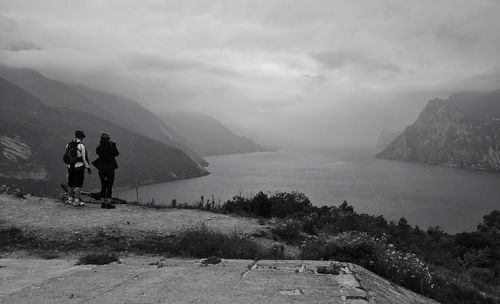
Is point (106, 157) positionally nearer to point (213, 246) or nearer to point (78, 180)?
point (78, 180)

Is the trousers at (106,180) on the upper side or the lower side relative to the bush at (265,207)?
upper

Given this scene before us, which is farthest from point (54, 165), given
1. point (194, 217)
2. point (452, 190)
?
point (194, 217)

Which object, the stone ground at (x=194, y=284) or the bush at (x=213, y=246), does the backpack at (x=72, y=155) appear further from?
the stone ground at (x=194, y=284)

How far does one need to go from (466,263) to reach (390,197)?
112 meters

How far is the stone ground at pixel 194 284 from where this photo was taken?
17.2ft

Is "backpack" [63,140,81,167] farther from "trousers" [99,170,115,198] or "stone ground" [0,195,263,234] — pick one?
"stone ground" [0,195,263,234]

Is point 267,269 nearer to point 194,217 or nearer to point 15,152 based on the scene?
point 194,217

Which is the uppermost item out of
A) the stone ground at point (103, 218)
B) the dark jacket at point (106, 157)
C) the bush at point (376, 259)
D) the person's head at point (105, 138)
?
the person's head at point (105, 138)

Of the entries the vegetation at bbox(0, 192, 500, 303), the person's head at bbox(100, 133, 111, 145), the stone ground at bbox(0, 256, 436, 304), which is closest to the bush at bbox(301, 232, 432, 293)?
the vegetation at bbox(0, 192, 500, 303)

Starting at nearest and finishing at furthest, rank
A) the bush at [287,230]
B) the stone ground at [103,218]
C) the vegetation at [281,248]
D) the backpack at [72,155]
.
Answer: the vegetation at [281,248] → the stone ground at [103,218] → the bush at [287,230] → the backpack at [72,155]

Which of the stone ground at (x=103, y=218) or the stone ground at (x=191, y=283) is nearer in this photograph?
the stone ground at (x=191, y=283)

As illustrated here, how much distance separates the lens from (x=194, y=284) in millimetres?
5957

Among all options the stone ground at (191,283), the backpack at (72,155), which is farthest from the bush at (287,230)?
the backpack at (72,155)

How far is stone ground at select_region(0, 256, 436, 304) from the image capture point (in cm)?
524
